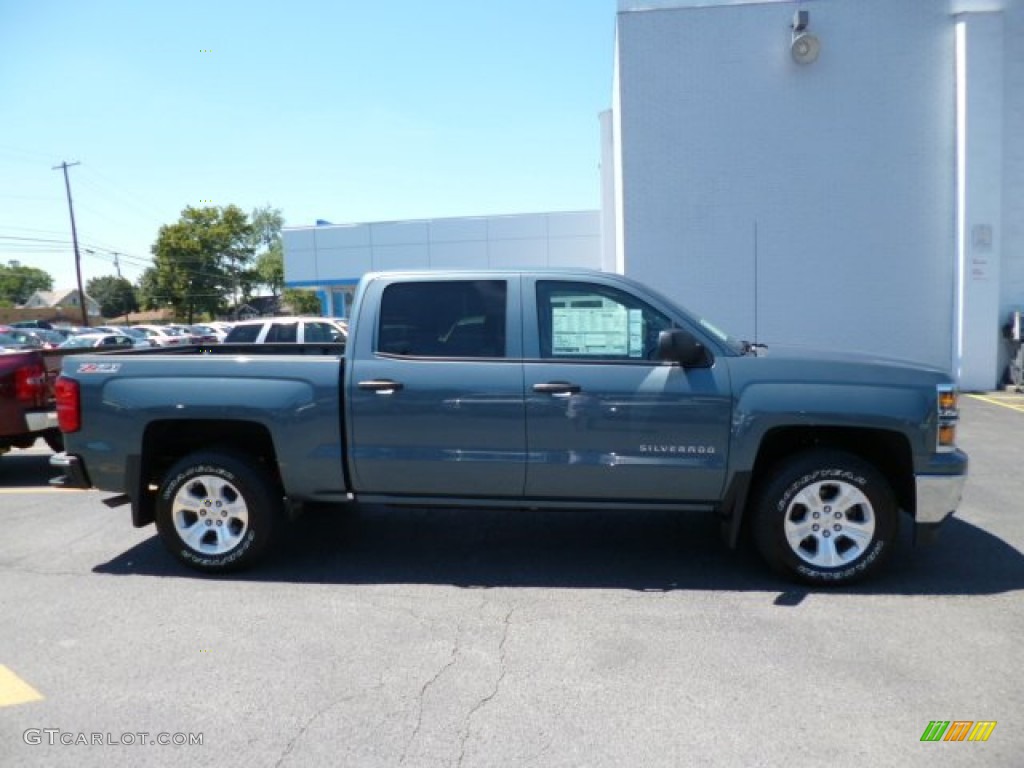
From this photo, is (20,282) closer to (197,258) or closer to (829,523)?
(197,258)

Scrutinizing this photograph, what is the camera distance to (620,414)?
4477mm

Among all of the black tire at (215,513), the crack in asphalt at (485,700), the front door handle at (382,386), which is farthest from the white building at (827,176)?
the crack in asphalt at (485,700)

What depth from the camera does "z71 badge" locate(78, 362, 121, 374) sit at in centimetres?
489

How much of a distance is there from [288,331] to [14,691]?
10352 millimetres

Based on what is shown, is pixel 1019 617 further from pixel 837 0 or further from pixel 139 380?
pixel 837 0

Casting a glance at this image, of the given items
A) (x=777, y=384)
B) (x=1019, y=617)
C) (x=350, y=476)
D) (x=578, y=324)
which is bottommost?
(x=1019, y=617)

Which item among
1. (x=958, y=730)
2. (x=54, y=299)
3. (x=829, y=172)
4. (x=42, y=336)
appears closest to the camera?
(x=958, y=730)

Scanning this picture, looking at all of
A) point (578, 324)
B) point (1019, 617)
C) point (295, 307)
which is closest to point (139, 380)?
point (578, 324)

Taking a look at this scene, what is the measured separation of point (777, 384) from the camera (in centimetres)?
445

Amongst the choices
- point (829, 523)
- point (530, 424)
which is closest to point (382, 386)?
point (530, 424)

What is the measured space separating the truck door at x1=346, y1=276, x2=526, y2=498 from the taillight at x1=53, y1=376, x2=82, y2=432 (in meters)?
1.85

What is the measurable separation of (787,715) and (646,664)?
27.4 inches

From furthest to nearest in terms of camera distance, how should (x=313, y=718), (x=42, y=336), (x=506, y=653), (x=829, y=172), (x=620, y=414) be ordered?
Answer: (x=42, y=336) → (x=829, y=172) → (x=620, y=414) → (x=506, y=653) → (x=313, y=718)

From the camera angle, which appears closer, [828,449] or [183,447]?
[828,449]
